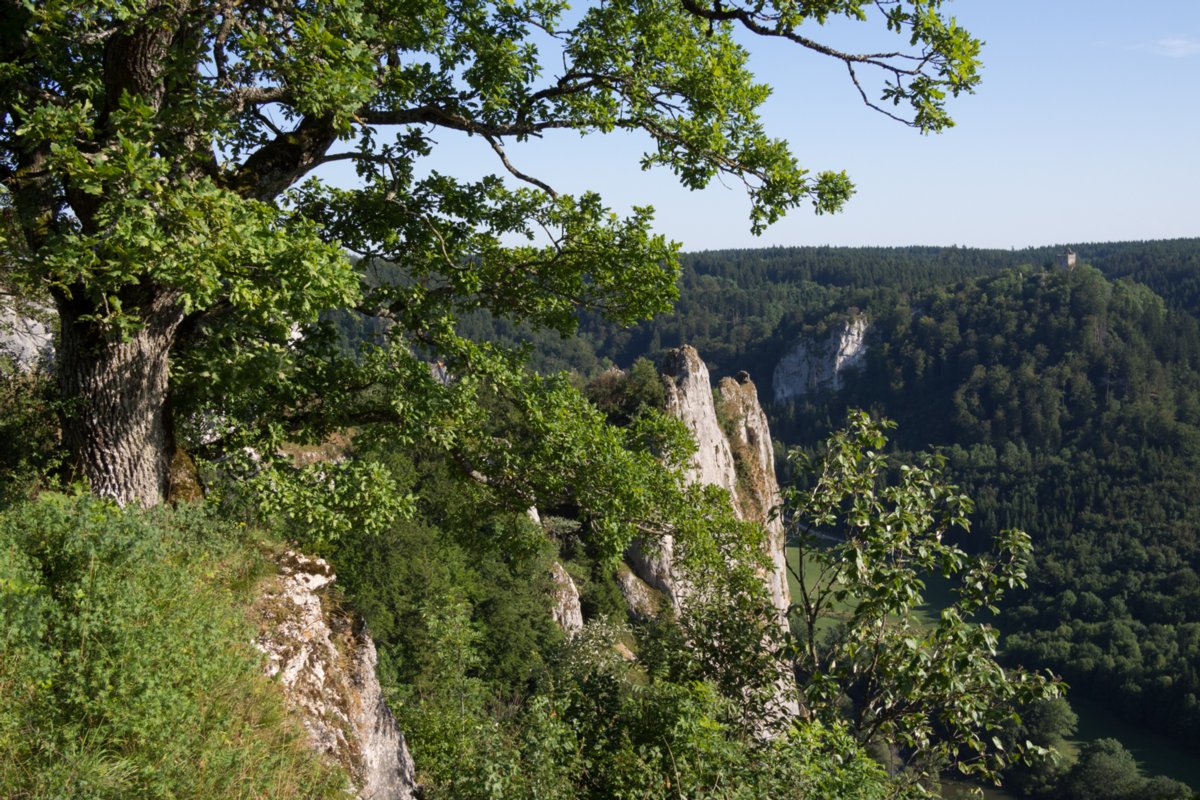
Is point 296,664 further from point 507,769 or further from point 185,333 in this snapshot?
point 185,333

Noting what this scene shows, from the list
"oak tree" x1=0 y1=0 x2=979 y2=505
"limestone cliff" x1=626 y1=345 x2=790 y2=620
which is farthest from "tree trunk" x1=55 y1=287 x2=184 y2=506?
"limestone cliff" x1=626 y1=345 x2=790 y2=620

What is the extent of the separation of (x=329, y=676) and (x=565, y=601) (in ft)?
83.8

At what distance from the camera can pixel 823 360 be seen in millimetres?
168375

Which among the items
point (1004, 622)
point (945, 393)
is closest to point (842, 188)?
point (1004, 622)

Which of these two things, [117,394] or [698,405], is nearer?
[117,394]

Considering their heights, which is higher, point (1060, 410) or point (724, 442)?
point (724, 442)

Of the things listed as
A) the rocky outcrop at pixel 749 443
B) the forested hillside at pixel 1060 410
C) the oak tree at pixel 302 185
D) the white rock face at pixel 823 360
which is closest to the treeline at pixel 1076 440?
the forested hillside at pixel 1060 410

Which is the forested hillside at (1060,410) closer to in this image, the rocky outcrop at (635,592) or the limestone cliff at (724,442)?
the limestone cliff at (724,442)

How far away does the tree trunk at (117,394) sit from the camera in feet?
19.5

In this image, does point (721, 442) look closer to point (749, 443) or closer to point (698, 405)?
point (698, 405)

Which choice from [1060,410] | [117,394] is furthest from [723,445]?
[1060,410]

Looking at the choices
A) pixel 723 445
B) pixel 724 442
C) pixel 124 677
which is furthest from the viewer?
pixel 724 442

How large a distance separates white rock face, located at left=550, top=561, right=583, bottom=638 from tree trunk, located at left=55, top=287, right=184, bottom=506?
80.5 ft

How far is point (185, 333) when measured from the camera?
6.75 m
